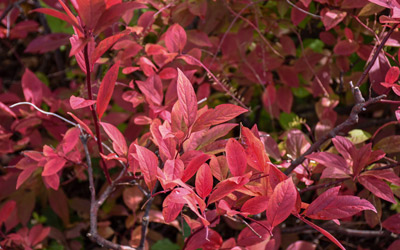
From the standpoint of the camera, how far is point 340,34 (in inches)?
45.7

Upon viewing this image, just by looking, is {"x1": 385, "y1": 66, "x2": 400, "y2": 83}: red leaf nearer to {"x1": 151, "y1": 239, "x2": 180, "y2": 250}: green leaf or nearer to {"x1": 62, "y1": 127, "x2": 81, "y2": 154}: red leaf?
{"x1": 62, "y1": 127, "x2": 81, "y2": 154}: red leaf

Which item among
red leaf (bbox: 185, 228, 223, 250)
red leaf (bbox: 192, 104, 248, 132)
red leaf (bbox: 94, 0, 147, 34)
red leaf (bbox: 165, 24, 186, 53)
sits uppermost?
red leaf (bbox: 94, 0, 147, 34)

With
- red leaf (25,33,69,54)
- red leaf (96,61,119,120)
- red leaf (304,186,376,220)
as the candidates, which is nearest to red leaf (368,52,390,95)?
red leaf (304,186,376,220)

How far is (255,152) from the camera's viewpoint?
670 mm

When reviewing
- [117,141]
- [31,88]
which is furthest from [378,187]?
[31,88]

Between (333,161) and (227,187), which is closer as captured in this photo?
(227,187)

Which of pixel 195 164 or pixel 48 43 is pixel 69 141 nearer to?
pixel 195 164

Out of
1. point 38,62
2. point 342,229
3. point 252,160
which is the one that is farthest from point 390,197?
point 38,62

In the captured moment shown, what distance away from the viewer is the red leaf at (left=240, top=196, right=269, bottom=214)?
669 millimetres

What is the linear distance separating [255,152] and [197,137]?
0.13 meters

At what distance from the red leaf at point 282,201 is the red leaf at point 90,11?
35 cm

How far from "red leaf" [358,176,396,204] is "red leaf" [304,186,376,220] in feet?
0.41

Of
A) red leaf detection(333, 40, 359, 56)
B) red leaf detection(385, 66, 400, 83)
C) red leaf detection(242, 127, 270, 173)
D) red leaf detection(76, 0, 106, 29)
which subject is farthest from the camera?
red leaf detection(333, 40, 359, 56)

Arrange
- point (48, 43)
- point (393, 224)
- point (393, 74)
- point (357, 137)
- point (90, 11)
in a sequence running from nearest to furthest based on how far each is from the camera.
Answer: point (90, 11) → point (393, 74) → point (393, 224) → point (357, 137) → point (48, 43)
